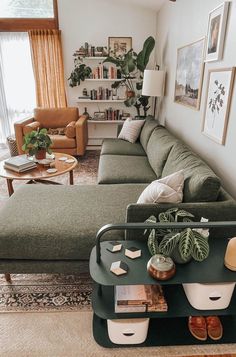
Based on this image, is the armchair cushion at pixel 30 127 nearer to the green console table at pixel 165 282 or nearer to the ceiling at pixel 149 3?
the ceiling at pixel 149 3

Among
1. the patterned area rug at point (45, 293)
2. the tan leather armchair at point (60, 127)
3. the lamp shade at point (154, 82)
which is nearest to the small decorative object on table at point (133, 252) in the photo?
the patterned area rug at point (45, 293)

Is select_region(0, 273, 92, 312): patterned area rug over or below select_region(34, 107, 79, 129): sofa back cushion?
below

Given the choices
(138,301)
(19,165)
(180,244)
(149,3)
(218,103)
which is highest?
(149,3)

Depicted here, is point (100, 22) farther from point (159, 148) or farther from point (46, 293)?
point (46, 293)

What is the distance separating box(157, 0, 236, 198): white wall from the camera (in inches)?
70.5

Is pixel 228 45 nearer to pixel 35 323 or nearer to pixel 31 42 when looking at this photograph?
pixel 35 323

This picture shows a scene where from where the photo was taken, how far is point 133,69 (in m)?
4.17

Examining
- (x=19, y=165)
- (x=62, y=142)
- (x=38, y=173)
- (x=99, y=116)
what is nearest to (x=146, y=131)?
(x=62, y=142)

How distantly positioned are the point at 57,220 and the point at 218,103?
1.48 metres

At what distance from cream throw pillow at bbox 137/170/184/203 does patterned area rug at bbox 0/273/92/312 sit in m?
0.75

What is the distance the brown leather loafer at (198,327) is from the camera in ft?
4.50

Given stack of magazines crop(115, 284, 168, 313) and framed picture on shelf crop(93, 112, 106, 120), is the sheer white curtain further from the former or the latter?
stack of magazines crop(115, 284, 168, 313)

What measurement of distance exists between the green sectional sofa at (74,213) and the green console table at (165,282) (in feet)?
0.69

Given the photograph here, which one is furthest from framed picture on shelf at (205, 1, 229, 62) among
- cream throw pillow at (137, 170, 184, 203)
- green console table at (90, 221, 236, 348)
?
green console table at (90, 221, 236, 348)
